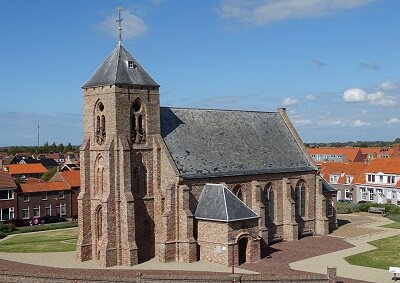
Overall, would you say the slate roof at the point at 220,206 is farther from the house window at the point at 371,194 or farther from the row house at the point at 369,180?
the house window at the point at 371,194

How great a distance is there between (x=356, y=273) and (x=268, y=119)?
2150 cm

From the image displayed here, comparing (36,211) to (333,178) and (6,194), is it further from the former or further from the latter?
(333,178)

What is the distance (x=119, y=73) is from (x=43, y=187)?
34.9 meters

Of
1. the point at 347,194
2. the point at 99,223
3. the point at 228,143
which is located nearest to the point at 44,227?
the point at 99,223

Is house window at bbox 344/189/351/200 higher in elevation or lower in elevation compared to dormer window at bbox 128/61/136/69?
lower

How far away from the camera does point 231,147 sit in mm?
46875

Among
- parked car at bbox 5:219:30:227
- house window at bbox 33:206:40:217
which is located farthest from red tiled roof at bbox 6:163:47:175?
parked car at bbox 5:219:30:227

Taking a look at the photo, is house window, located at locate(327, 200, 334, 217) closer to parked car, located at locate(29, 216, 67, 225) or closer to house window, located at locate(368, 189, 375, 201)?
house window, located at locate(368, 189, 375, 201)

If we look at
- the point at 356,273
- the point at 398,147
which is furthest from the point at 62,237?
the point at 398,147

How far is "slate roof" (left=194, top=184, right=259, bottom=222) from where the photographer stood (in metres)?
39.2

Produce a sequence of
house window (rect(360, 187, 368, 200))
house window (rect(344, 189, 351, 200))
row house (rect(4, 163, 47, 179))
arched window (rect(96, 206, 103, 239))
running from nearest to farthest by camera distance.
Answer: arched window (rect(96, 206, 103, 239))
house window (rect(360, 187, 368, 200))
house window (rect(344, 189, 351, 200))
row house (rect(4, 163, 47, 179))

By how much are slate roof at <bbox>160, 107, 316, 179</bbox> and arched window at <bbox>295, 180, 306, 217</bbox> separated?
5.69 ft

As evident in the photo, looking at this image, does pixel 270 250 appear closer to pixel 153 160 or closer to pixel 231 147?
pixel 231 147

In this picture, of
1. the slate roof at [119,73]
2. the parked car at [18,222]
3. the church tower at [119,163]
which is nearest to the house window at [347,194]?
the parked car at [18,222]
